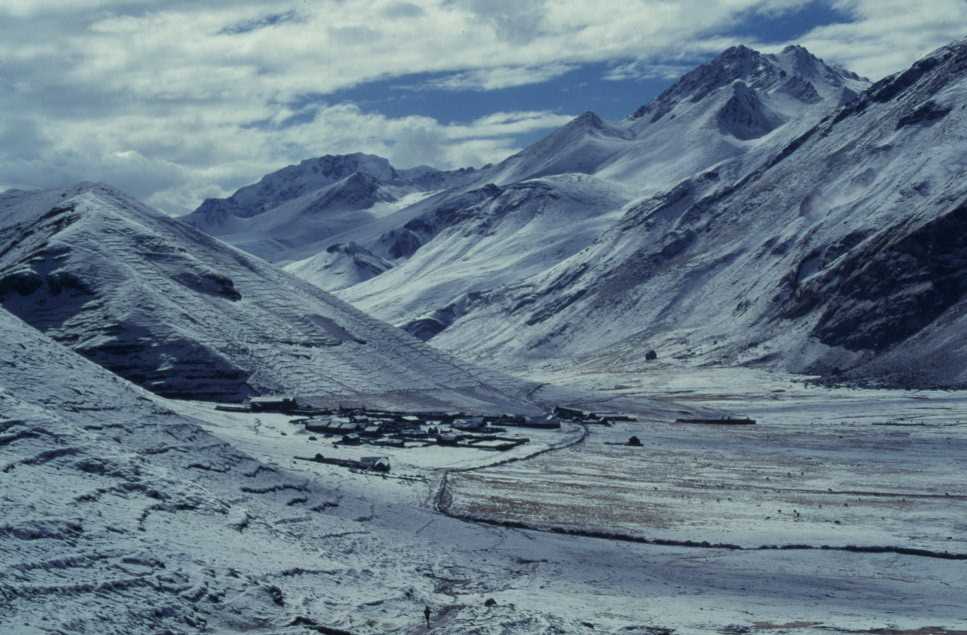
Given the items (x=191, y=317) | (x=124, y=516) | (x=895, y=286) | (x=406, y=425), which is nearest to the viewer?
(x=124, y=516)

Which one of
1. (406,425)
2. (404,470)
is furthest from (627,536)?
(406,425)

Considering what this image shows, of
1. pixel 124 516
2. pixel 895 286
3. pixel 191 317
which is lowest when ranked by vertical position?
pixel 124 516

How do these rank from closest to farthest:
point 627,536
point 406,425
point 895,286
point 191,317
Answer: point 627,536, point 406,425, point 191,317, point 895,286

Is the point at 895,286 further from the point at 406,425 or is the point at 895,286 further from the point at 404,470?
the point at 404,470

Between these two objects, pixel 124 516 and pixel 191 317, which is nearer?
pixel 124 516

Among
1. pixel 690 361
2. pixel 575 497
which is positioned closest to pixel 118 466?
pixel 575 497

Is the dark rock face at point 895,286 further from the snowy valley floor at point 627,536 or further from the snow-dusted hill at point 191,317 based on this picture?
the snowy valley floor at point 627,536

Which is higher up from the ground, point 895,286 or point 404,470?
point 895,286

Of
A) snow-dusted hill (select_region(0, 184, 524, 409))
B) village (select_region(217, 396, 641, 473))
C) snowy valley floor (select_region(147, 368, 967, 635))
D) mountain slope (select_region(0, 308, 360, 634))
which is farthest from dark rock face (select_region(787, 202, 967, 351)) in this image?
mountain slope (select_region(0, 308, 360, 634))
